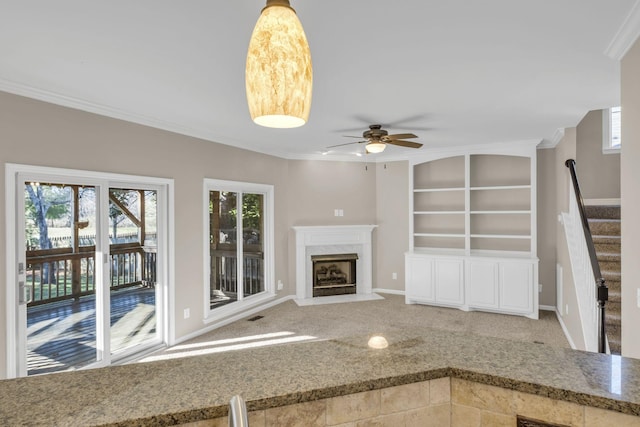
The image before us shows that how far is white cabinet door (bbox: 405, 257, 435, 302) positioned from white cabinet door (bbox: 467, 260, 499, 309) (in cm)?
57

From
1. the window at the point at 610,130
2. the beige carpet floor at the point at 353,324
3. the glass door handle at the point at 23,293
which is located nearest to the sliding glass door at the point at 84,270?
the glass door handle at the point at 23,293

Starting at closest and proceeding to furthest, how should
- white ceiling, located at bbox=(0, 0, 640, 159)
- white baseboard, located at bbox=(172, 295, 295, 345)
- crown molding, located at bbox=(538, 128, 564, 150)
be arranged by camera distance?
white ceiling, located at bbox=(0, 0, 640, 159) → white baseboard, located at bbox=(172, 295, 295, 345) → crown molding, located at bbox=(538, 128, 564, 150)

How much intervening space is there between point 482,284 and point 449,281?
0.47 m

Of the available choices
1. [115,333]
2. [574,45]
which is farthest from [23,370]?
[574,45]

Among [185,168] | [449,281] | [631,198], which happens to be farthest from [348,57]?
[449,281]

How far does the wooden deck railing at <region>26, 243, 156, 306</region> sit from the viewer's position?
3.13 meters

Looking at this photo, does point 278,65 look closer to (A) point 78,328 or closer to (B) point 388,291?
(A) point 78,328

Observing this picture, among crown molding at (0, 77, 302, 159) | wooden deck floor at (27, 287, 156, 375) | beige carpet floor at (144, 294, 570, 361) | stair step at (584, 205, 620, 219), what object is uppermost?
crown molding at (0, 77, 302, 159)

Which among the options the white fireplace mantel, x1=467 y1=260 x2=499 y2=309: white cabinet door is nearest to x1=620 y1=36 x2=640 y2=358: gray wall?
x1=467 y1=260 x2=499 y2=309: white cabinet door

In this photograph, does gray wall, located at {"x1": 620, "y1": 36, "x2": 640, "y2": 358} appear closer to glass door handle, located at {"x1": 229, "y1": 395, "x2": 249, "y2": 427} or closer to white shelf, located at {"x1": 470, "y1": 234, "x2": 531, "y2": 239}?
glass door handle, located at {"x1": 229, "y1": 395, "x2": 249, "y2": 427}

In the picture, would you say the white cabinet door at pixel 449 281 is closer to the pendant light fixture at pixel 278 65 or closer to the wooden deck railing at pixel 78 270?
the wooden deck railing at pixel 78 270

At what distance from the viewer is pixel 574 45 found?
2.29 m

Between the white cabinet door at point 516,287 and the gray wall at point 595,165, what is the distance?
49.3 inches

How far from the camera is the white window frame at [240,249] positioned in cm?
473
